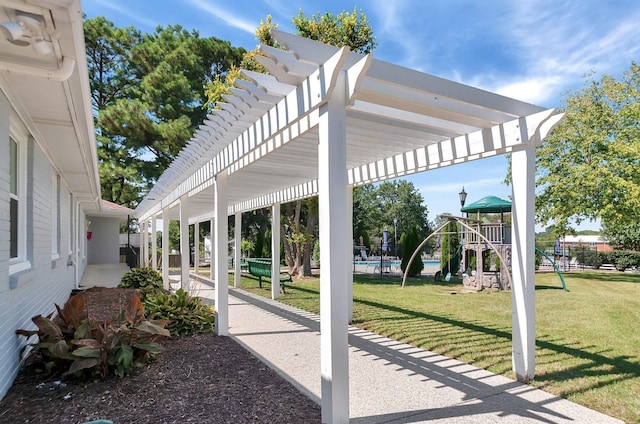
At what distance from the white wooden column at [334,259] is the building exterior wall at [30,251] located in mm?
2707

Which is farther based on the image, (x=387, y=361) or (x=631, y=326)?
(x=631, y=326)

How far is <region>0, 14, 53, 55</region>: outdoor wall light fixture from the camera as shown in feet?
6.65

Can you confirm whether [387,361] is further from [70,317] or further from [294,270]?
[294,270]

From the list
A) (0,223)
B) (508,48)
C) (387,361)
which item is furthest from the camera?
(508,48)

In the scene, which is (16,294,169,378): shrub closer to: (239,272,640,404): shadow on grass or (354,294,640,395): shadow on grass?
(239,272,640,404): shadow on grass

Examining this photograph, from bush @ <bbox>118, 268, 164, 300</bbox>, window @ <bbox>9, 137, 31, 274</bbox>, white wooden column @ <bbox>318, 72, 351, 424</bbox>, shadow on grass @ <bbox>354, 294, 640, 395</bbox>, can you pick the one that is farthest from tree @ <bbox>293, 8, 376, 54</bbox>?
white wooden column @ <bbox>318, 72, 351, 424</bbox>

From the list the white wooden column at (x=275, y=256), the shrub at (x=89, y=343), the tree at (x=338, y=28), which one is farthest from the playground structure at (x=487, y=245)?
the shrub at (x=89, y=343)

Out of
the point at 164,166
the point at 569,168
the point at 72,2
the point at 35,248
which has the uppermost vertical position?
the point at 164,166

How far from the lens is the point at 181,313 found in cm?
598

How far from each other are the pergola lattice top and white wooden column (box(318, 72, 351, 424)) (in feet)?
0.67

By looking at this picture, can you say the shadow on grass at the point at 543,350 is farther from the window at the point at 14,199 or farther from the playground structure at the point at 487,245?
the playground structure at the point at 487,245

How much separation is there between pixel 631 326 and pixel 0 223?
9.15 m

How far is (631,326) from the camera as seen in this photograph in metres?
6.86

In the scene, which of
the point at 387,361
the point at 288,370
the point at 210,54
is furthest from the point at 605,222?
the point at 210,54
